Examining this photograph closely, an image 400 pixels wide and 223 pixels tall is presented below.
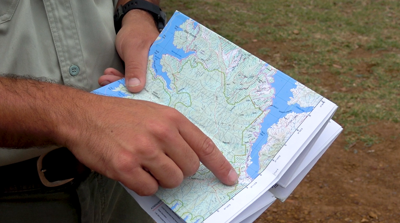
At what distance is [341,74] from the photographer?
15.0 feet

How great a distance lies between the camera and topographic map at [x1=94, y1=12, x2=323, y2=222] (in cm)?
116

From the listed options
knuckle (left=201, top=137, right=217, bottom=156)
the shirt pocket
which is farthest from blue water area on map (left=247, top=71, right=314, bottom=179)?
the shirt pocket

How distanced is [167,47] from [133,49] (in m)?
0.11

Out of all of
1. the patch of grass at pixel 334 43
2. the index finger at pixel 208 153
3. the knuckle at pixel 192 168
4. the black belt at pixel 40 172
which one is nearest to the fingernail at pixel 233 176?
the index finger at pixel 208 153

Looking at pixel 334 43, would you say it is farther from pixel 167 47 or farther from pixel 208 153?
pixel 208 153

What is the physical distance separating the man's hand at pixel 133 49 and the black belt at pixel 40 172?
0.94 feet

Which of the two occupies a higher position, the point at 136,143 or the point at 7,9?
the point at 7,9

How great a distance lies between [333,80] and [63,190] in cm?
364

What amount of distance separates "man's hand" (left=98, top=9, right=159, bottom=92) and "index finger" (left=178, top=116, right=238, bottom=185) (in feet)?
1.08

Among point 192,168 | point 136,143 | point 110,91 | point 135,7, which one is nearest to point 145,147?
point 136,143

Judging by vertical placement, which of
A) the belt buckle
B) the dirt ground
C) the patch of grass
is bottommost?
the dirt ground

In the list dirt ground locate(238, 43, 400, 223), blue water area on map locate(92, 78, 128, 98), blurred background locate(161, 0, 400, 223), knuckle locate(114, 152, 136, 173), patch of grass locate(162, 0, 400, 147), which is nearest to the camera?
knuckle locate(114, 152, 136, 173)

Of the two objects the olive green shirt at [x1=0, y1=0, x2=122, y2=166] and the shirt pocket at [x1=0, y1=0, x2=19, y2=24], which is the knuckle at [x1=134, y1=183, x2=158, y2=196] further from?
the shirt pocket at [x1=0, y1=0, x2=19, y2=24]

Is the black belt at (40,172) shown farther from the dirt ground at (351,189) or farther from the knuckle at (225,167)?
the dirt ground at (351,189)
